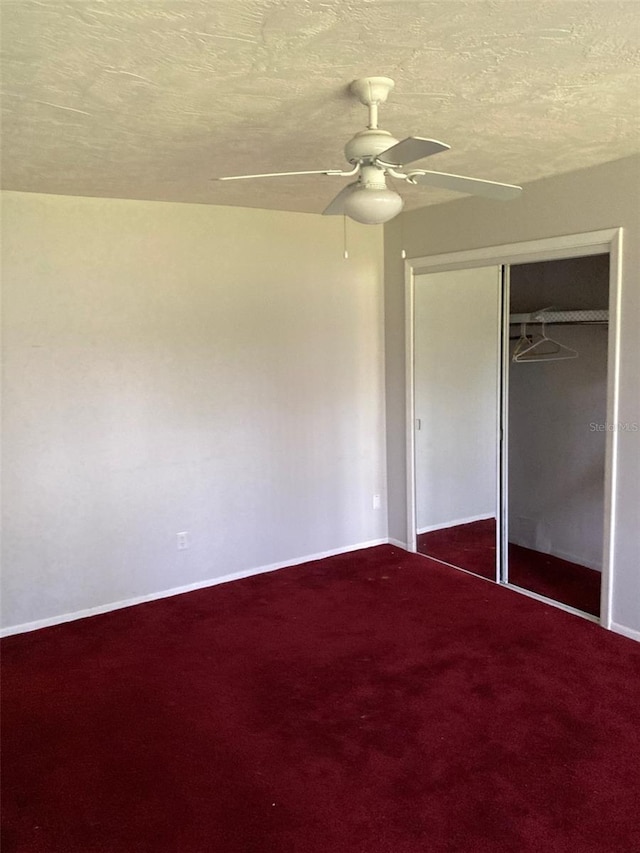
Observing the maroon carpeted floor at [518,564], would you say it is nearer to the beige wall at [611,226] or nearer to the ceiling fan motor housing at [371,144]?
the beige wall at [611,226]

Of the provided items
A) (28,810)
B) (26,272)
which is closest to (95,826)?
(28,810)

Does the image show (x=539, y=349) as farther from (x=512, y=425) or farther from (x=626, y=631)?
(x=626, y=631)

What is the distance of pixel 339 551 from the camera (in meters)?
4.80

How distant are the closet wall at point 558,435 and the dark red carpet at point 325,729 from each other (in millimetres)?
758

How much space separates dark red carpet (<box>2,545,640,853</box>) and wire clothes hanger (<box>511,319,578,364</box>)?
1.60 metres

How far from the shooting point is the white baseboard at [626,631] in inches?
134

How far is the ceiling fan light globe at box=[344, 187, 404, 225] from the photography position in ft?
7.07

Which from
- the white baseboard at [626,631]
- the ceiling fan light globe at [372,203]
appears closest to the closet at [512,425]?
the white baseboard at [626,631]

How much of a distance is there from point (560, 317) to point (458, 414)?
0.91 meters

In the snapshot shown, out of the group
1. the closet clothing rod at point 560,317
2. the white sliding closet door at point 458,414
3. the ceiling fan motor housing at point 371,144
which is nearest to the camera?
the ceiling fan motor housing at point 371,144

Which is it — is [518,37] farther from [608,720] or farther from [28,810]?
[28,810]

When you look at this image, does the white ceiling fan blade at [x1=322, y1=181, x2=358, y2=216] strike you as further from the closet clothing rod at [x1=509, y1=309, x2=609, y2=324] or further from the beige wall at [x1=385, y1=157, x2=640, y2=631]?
the closet clothing rod at [x1=509, y1=309, x2=609, y2=324]

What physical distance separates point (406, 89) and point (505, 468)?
8.54 feet

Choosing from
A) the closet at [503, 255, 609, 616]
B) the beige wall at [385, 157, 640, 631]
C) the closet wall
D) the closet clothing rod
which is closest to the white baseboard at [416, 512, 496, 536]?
the closet at [503, 255, 609, 616]
